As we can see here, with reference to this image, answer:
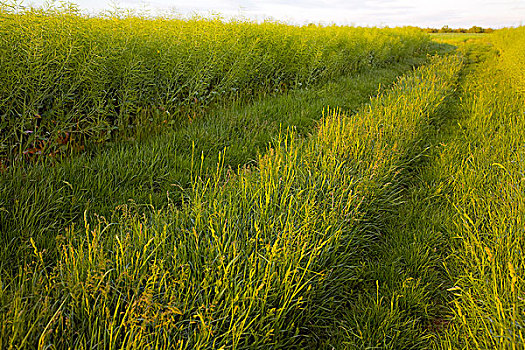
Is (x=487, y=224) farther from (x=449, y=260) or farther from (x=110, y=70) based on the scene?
(x=110, y=70)

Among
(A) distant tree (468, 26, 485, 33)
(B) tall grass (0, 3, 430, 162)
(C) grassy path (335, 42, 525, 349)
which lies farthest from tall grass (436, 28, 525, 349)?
(A) distant tree (468, 26, 485, 33)

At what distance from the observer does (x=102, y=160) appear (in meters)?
3.90

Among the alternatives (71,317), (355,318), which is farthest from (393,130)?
(71,317)

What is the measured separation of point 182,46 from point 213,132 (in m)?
1.77

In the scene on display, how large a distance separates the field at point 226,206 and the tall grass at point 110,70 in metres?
0.04

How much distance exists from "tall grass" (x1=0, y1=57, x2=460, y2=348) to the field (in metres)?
0.02

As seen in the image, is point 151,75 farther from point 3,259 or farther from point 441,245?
point 441,245

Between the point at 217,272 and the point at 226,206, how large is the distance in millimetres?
801

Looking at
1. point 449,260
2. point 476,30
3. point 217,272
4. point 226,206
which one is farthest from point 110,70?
point 476,30

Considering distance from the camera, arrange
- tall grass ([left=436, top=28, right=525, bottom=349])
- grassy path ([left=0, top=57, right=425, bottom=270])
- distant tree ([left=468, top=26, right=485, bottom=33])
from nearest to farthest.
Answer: tall grass ([left=436, top=28, right=525, bottom=349]), grassy path ([left=0, top=57, right=425, bottom=270]), distant tree ([left=468, top=26, right=485, bottom=33])

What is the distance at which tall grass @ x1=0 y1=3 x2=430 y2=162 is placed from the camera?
3822 millimetres

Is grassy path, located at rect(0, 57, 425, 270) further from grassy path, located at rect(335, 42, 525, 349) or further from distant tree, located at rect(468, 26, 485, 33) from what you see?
distant tree, located at rect(468, 26, 485, 33)

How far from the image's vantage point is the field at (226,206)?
1.84 meters

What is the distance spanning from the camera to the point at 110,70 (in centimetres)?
459
